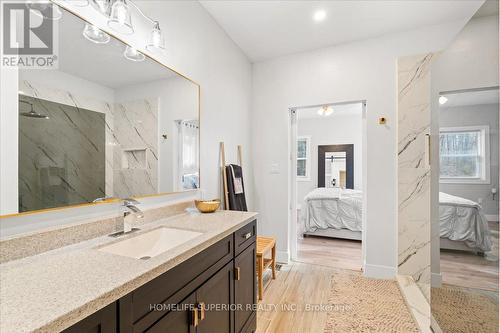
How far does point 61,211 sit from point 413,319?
106 inches

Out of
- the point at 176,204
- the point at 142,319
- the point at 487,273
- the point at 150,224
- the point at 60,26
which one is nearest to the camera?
the point at 142,319

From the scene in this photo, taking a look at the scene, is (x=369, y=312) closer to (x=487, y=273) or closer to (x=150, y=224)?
(x=487, y=273)

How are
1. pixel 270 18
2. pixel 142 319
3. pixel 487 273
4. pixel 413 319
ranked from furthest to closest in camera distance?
1. pixel 270 18
2. pixel 413 319
3. pixel 487 273
4. pixel 142 319

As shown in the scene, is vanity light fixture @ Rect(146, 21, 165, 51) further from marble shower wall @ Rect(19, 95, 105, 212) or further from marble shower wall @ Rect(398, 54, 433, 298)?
marble shower wall @ Rect(398, 54, 433, 298)

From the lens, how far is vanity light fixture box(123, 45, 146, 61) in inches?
56.9

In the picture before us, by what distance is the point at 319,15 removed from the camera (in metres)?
2.38

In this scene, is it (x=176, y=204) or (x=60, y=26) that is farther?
(x=176, y=204)

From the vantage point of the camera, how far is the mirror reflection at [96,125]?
39.7 inches

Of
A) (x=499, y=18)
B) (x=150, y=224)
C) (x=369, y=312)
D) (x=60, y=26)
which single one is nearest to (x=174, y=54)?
(x=60, y=26)

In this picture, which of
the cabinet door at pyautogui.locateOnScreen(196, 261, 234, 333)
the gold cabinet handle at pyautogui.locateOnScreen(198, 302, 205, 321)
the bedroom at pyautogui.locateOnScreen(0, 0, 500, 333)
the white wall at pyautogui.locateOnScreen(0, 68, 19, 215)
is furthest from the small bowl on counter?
the white wall at pyautogui.locateOnScreen(0, 68, 19, 215)

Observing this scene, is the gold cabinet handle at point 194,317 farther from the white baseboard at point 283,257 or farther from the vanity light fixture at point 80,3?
the white baseboard at point 283,257

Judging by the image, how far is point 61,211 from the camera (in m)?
1.10

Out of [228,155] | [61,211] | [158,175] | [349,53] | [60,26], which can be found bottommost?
[61,211]

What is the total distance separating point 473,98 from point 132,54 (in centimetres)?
207
